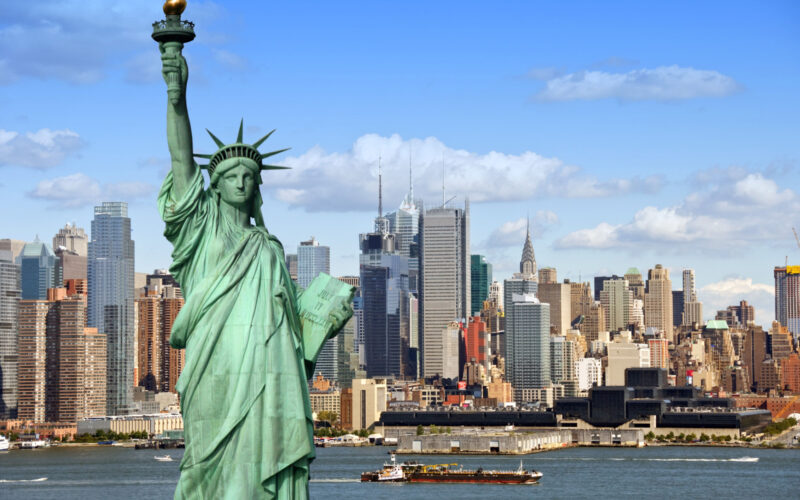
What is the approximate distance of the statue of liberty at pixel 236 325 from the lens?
1405 centimetres

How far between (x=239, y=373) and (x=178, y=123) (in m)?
2.41

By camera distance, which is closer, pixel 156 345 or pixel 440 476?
pixel 440 476

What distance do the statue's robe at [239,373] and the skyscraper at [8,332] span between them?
476ft

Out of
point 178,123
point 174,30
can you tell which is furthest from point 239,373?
point 174,30

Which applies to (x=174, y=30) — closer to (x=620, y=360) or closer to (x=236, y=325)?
(x=236, y=325)

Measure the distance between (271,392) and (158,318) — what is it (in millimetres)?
174953

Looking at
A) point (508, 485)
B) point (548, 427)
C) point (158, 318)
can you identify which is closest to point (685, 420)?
point (548, 427)

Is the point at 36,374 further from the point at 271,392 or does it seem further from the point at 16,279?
the point at 271,392

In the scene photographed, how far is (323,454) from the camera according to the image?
110m

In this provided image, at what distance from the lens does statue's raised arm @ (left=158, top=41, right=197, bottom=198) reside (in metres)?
14.4

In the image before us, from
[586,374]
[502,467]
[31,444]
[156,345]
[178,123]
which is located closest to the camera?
[178,123]

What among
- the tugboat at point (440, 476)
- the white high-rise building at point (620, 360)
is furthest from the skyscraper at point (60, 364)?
the tugboat at point (440, 476)

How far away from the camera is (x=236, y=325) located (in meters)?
14.1

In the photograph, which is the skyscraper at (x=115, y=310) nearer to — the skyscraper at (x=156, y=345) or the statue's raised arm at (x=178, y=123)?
the skyscraper at (x=156, y=345)
